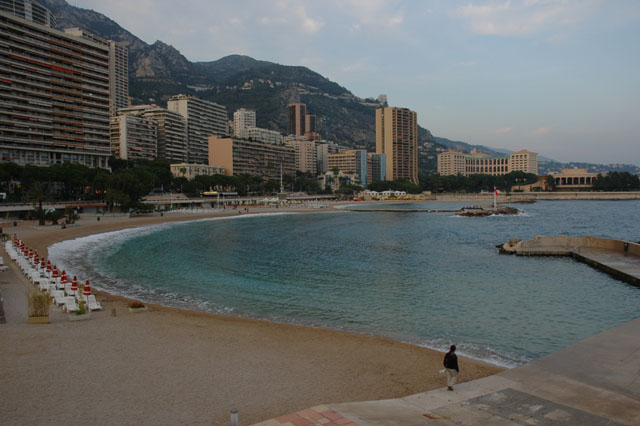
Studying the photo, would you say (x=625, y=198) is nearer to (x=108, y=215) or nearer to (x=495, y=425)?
(x=108, y=215)

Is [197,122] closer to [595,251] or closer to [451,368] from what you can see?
[595,251]

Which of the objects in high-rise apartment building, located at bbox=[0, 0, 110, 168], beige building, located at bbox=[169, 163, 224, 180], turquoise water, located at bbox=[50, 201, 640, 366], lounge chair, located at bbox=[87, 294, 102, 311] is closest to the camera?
turquoise water, located at bbox=[50, 201, 640, 366]

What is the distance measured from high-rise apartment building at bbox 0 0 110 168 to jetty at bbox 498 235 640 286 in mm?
88623

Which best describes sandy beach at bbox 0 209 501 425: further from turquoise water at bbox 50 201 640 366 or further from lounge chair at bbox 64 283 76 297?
turquoise water at bbox 50 201 640 366

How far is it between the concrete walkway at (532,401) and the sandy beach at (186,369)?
3.54 ft

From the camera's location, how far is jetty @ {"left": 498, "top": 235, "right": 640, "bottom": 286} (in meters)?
26.6

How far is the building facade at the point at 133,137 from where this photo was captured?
143500 millimetres

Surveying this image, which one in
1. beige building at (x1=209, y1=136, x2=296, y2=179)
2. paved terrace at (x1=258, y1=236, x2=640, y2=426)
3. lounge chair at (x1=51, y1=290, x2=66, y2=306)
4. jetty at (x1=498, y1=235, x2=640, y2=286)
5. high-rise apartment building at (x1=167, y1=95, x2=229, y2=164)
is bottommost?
jetty at (x1=498, y1=235, x2=640, y2=286)

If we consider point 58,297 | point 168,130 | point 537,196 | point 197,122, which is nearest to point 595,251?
point 58,297

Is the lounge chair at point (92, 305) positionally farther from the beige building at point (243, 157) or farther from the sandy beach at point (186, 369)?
the beige building at point (243, 157)

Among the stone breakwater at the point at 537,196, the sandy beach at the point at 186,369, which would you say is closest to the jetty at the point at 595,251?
the sandy beach at the point at 186,369

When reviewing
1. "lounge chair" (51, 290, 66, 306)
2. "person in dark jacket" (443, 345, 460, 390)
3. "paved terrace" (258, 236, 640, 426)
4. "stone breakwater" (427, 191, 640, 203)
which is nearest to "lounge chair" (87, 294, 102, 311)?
"lounge chair" (51, 290, 66, 306)

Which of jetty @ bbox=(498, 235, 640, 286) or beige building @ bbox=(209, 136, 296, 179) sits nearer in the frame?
jetty @ bbox=(498, 235, 640, 286)

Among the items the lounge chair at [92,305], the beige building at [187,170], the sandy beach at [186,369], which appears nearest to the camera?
the sandy beach at [186,369]
